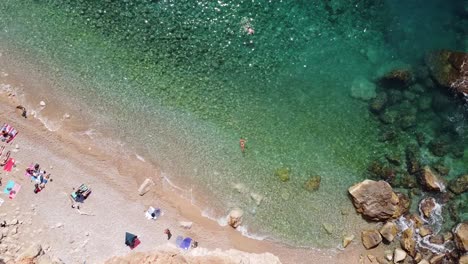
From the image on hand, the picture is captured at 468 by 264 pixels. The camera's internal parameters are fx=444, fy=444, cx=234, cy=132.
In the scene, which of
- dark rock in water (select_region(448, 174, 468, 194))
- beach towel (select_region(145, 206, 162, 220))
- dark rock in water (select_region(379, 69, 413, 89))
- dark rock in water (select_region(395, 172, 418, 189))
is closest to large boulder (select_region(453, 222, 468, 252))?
dark rock in water (select_region(448, 174, 468, 194))

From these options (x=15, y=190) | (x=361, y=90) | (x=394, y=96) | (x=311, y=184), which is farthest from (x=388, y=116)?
(x=15, y=190)

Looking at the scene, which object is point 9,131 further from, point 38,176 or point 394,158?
point 394,158

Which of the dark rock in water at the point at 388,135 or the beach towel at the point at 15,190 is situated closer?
the beach towel at the point at 15,190

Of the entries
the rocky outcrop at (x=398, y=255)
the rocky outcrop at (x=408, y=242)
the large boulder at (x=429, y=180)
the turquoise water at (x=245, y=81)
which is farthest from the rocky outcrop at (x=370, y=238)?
the large boulder at (x=429, y=180)

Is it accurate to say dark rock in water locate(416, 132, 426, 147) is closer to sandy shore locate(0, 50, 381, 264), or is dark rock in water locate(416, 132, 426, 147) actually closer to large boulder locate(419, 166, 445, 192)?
large boulder locate(419, 166, 445, 192)

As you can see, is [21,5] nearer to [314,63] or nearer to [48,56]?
[48,56]

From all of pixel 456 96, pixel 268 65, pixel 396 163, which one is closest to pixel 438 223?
pixel 396 163

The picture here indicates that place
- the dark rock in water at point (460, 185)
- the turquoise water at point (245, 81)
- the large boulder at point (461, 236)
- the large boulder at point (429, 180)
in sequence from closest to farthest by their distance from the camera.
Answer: the turquoise water at point (245, 81)
the large boulder at point (461, 236)
the large boulder at point (429, 180)
the dark rock in water at point (460, 185)

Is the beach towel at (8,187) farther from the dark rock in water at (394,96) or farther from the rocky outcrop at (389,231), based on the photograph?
the dark rock in water at (394,96)
